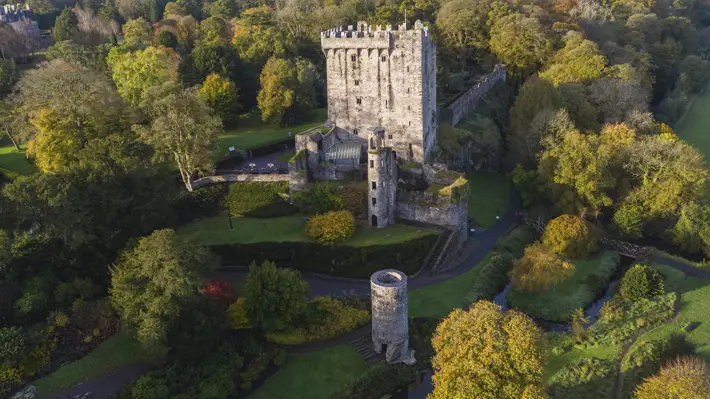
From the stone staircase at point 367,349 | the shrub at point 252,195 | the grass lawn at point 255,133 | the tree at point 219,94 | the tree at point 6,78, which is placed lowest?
the stone staircase at point 367,349

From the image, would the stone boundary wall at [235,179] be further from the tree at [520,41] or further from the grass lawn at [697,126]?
the grass lawn at [697,126]

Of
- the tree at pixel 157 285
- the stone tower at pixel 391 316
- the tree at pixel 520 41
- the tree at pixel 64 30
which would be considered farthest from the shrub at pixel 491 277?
the tree at pixel 64 30

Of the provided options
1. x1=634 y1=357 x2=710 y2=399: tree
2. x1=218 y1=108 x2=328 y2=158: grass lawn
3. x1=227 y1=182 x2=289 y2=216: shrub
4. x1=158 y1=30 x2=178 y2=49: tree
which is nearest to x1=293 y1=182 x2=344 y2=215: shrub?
x1=227 y1=182 x2=289 y2=216: shrub

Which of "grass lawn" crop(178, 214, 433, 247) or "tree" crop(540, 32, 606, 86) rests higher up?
"tree" crop(540, 32, 606, 86)

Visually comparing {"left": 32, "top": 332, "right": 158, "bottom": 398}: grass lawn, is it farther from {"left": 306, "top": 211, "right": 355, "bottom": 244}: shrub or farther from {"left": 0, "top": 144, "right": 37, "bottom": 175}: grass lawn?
{"left": 0, "top": 144, "right": 37, "bottom": 175}: grass lawn

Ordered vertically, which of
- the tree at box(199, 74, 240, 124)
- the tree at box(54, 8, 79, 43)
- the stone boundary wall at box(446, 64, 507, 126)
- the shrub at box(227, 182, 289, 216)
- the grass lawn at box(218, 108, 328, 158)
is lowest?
the shrub at box(227, 182, 289, 216)

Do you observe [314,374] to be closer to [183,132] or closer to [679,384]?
[679,384]

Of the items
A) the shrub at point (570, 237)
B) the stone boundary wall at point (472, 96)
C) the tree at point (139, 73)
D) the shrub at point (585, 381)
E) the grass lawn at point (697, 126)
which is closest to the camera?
the shrub at point (585, 381)
